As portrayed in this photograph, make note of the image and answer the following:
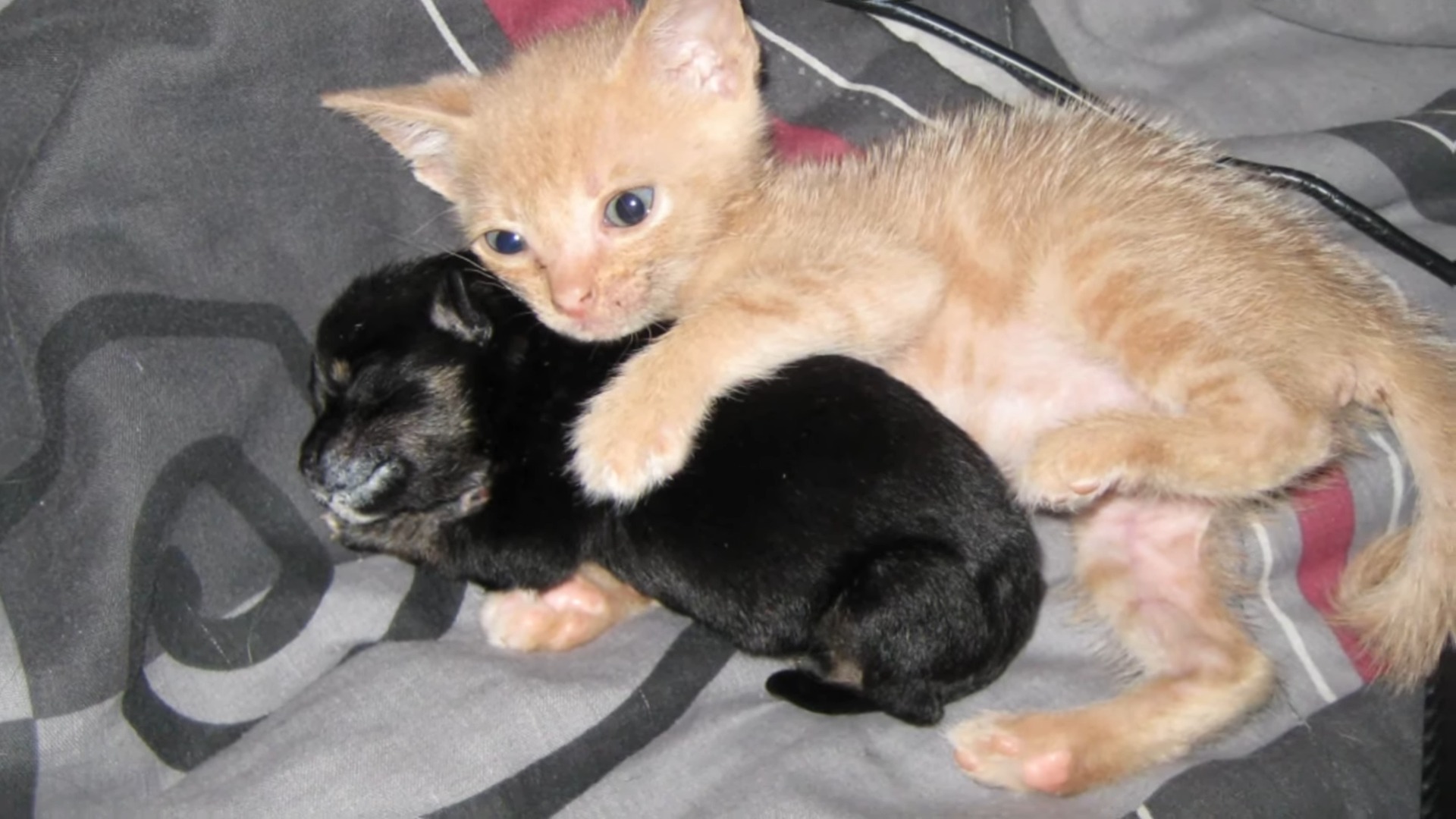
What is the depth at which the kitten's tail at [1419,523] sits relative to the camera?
1644mm

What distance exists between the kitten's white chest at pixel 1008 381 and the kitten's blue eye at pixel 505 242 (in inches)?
22.8

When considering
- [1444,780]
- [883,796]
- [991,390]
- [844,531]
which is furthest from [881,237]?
[1444,780]

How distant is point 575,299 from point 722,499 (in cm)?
34

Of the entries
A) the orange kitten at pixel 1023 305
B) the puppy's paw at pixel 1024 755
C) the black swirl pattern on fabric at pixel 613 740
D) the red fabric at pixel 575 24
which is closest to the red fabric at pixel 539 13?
the red fabric at pixel 575 24

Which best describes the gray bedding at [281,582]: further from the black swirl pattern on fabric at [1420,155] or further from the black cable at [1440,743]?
the black swirl pattern on fabric at [1420,155]

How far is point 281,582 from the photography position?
1.83 meters

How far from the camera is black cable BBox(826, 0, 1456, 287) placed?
2041mm

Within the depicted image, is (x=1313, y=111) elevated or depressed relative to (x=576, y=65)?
elevated

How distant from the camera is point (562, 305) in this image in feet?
5.57

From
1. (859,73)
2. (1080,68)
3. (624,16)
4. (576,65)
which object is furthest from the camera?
(1080,68)

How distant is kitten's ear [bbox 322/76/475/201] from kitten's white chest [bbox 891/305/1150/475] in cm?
74

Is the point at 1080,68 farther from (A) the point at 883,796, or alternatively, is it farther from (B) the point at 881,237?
(A) the point at 883,796

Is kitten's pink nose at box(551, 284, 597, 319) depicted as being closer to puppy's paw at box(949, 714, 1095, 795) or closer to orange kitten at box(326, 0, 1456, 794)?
orange kitten at box(326, 0, 1456, 794)

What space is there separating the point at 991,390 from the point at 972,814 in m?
0.59
